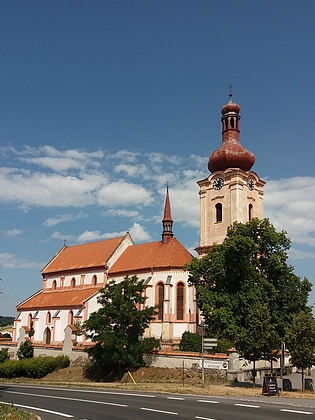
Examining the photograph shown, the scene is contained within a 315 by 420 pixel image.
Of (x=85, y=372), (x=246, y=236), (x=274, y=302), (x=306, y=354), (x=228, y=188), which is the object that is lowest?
(x=85, y=372)

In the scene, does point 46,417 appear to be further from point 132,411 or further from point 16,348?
point 16,348

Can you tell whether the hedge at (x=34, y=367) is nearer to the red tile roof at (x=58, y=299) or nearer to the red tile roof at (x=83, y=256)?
the red tile roof at (x=58, y=299)

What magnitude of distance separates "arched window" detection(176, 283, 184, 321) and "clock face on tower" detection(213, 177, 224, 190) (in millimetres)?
11390

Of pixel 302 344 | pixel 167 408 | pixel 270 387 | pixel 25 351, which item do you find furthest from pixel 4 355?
pixel 167 408

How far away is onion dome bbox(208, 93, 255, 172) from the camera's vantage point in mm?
50562

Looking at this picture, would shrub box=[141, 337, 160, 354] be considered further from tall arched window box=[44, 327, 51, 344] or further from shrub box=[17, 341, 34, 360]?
tall arched window box=[44, 327, 51, 344]

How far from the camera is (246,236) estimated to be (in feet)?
122

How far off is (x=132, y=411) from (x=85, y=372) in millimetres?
26215

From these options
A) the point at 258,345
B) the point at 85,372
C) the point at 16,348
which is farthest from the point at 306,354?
the point at 16,348

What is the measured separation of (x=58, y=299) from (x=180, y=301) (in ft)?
62.2

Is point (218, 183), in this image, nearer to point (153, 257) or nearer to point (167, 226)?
point (167, 226)

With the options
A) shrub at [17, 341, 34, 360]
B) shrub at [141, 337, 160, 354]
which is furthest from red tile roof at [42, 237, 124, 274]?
shrub at [141, 337, 160, 354]

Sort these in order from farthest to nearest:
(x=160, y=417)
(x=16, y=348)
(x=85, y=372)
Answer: (x=16, y=348), (x=85, y=372), (x=160, y=417)

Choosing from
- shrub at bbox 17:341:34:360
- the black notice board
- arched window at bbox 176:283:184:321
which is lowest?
shrub at bbox 17:341:34:360
